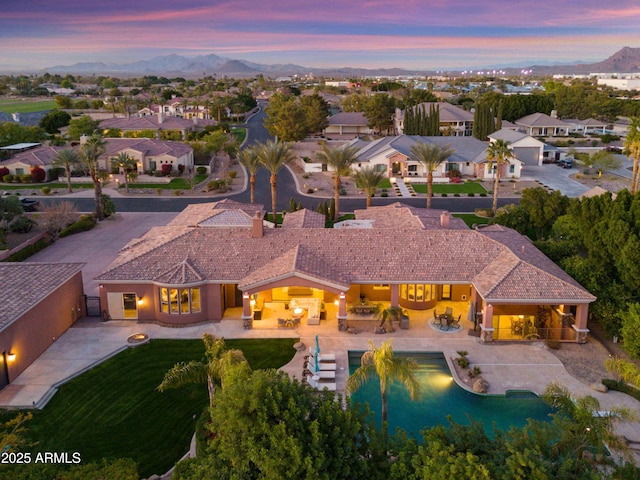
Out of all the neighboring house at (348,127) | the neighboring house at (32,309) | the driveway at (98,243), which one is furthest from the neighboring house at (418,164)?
the neighboring house at (32,309)

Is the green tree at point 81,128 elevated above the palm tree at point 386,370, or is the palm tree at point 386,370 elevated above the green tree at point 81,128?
the green tree at point 81,128

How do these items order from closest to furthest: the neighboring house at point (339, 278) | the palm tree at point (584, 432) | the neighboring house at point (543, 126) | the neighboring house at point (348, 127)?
the palm tree at point (584, 432), the neighboring house at point (339, 278), the neighboring house at point (543, 126), the neighboring house at point (348, 127)

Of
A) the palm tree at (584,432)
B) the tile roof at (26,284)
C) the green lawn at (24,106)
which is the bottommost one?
the tile roof at (26,284)

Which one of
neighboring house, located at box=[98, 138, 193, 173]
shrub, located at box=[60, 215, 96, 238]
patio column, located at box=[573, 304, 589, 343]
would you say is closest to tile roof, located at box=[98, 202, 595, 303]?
patio column, located at box=[573, 304, 589, 343]

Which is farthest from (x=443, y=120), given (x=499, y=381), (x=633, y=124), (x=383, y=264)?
(x=499, y=381)

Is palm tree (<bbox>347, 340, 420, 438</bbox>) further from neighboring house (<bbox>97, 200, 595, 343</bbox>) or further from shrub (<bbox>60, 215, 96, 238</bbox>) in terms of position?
shrub (<bbox>60, 215, 96, 238</bbox>)

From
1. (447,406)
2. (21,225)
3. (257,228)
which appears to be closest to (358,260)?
(257,228)

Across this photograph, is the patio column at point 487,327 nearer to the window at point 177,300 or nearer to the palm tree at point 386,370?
the palm tree at point 386,370

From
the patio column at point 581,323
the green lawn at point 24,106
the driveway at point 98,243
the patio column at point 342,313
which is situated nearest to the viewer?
the patio column at point 581,323

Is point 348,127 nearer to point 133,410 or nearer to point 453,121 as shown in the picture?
point 453,121
